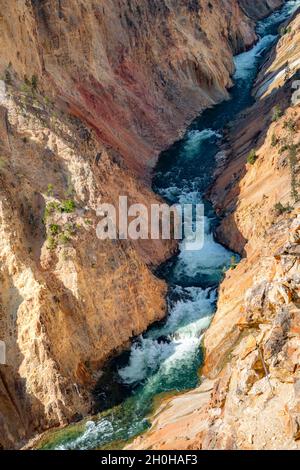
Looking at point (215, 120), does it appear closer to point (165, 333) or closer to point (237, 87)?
point (237, 87)

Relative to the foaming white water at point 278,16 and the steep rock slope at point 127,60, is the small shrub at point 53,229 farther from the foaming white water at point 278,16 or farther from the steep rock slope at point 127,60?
the foaming white water at point 278,16

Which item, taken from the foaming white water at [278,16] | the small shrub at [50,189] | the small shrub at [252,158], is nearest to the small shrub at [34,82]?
the small shrub at [50,189]

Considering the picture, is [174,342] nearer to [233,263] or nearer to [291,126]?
[233,263]

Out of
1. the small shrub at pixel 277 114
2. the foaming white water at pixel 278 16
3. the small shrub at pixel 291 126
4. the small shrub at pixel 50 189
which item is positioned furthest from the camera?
the foaming white water at pixel 278 16

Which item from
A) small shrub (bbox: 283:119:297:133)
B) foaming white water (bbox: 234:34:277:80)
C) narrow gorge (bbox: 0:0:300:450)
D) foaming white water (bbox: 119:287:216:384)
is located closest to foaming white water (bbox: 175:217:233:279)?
narrow gorge (bbox: 0:0:300:450)

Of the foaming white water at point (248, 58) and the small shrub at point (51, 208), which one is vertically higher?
the foaming white water at point (248, 58)

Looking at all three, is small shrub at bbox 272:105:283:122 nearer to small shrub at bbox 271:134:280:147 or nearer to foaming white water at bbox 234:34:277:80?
small shrub at bbox 271:134:280:147

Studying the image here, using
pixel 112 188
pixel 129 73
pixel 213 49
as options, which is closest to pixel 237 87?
pixel 213 49

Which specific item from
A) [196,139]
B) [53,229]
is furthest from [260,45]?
[53,229]
